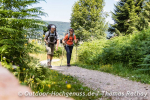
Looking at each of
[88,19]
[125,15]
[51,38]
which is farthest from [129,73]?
[88,19]

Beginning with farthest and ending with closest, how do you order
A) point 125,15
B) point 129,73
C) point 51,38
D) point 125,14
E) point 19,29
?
point 125,14 < point 125,15 < point 51,38 < point 129,73 < point 19,29

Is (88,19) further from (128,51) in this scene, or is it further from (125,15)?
(128,51)

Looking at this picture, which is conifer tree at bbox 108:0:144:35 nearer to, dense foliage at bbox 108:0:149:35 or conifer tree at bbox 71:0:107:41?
dense foliage at bbox 108:0:149:35

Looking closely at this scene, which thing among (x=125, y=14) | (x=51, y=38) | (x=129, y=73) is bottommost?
(x=129, y=73)

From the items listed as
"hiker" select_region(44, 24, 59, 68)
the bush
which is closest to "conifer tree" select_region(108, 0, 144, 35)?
the bush

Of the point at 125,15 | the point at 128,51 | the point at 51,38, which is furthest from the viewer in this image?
the point at 125,15

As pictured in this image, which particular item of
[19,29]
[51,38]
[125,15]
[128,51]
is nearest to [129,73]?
[128,51]

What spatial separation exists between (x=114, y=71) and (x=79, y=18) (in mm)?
26058

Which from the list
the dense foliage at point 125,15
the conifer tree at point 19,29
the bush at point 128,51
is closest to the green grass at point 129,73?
the bush at point 128,51

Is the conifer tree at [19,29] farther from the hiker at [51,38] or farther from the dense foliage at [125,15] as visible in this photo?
the dense foliage at [125,15]

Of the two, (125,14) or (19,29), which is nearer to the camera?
(19,29)

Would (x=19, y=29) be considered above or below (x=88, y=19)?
below

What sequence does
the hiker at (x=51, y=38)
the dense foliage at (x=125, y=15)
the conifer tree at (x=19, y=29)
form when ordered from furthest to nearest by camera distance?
1. the dense foliage at (x=125, y=15)
2. the hiker at (x=51, y=38)
3. the conifer tree at (x=19, y=29)

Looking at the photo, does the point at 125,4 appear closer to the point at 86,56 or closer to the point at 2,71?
the point at 86,56
